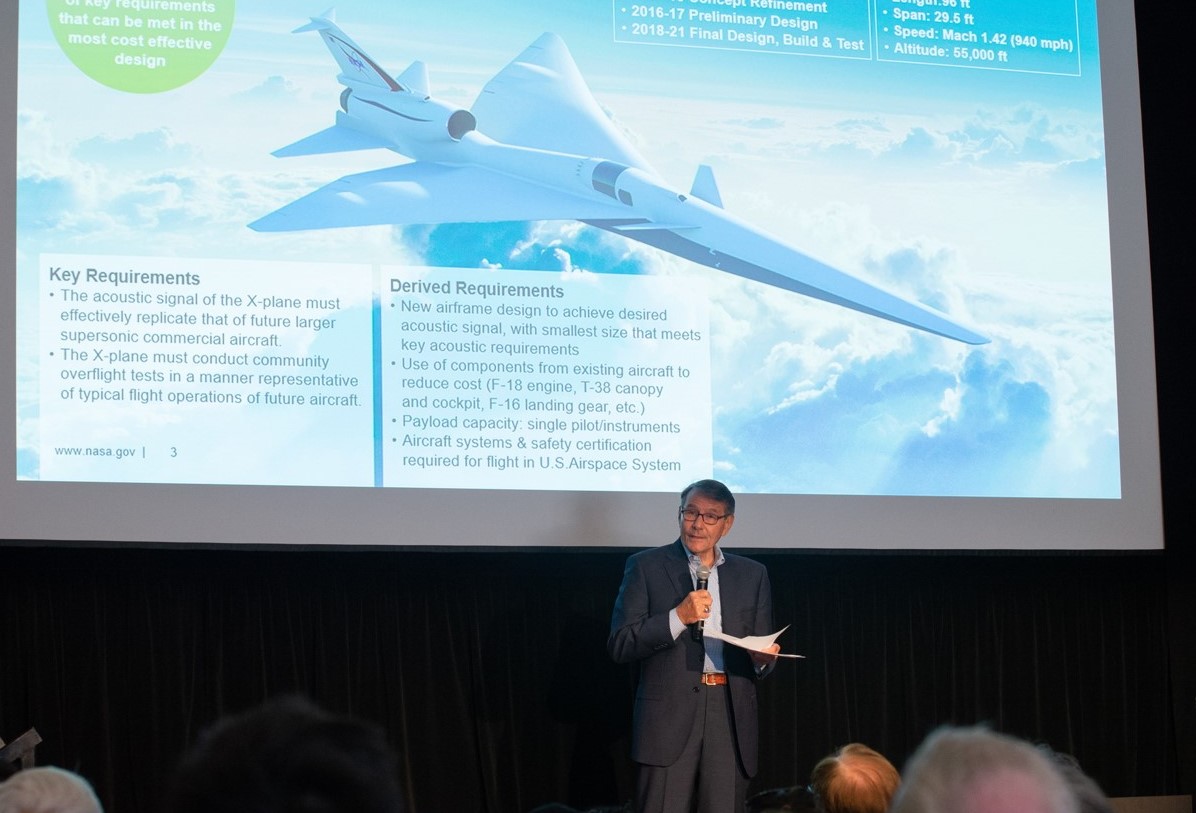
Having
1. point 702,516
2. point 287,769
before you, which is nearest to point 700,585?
point 702,516

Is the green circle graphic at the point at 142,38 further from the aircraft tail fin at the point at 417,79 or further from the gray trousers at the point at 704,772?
the gray trousers at the point at 704,772

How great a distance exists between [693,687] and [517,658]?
4.24 feet

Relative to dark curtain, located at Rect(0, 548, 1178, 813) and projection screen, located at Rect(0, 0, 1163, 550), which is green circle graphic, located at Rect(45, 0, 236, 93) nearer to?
projection screen, located at Rect(0, 0, 1163, 550)

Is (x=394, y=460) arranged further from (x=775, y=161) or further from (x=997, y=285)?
(x=997, y=285)

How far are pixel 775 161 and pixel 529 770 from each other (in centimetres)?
235

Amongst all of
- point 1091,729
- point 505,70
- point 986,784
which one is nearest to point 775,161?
point 505,70

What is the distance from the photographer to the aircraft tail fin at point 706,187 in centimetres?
469

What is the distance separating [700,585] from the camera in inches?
143

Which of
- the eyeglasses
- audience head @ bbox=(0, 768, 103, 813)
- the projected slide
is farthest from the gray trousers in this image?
audience head @ bbox=(0, 768, 103, 813)

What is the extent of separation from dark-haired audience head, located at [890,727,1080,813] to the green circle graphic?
3893mm

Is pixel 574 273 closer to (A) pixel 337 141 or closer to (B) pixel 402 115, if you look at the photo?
(B) pixel 402 115

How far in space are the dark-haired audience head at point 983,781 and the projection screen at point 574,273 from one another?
341 cm

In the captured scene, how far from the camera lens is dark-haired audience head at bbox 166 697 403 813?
2.95 ft

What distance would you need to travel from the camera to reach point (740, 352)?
4.66 metres
